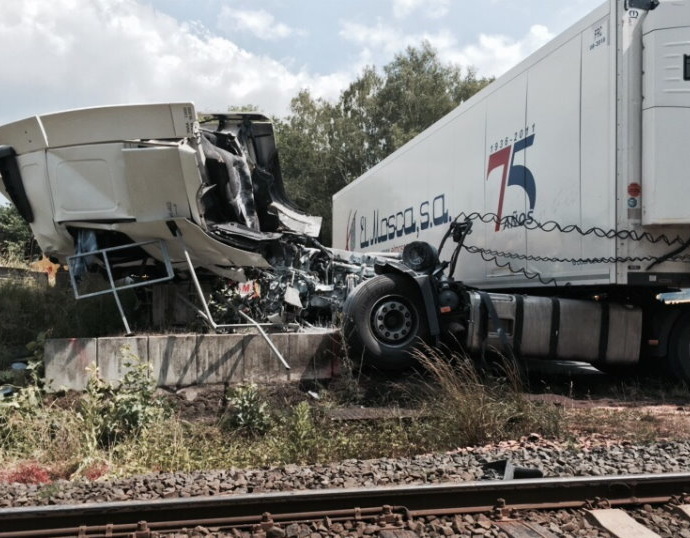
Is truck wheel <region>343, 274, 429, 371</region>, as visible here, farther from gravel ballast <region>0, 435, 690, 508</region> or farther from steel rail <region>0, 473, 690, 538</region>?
steel rail <region>0, 473, 690, 538</region>

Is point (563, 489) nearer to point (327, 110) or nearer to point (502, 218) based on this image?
point (502, 218)

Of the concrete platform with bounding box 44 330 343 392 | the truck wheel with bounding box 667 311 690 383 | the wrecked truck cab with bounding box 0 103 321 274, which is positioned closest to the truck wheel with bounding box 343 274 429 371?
the concrete platform with bounding box 44 330 343 392

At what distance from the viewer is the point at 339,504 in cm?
372

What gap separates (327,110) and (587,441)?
3124cm

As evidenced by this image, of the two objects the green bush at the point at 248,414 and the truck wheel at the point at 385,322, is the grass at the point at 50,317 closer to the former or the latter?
the green bush at the point at 248,414

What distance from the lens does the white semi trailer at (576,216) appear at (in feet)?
21.7

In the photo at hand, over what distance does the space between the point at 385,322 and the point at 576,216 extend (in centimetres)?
251

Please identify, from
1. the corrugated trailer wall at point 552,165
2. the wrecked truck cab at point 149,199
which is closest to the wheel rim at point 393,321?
the wrecked truck cab at point 149,199

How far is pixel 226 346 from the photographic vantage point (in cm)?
686

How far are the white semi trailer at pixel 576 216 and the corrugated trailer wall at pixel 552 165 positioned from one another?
0.02 meters

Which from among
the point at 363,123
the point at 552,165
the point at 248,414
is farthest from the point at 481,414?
the point at 363,123

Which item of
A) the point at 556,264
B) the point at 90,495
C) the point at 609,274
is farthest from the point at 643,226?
the point at 90,495

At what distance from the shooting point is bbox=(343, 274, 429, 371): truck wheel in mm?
7066

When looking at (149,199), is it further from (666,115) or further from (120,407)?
(666,115)
